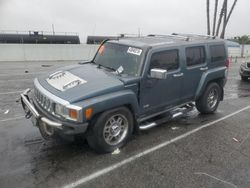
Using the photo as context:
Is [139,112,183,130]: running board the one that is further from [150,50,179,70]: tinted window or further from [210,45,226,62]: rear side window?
[210,45,226,62]: rear side window

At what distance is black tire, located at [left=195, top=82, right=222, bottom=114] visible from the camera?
628 cm

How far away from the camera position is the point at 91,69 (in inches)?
195

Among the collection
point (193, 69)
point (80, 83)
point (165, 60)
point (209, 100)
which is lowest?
point (209, 100)

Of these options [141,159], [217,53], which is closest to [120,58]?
[141,159]

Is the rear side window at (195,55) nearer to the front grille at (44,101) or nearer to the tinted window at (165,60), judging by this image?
the tinted window at (165,60)

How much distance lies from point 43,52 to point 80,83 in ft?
63.0

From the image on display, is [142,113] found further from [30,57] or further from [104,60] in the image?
[30,57]

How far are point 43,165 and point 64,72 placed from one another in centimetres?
176

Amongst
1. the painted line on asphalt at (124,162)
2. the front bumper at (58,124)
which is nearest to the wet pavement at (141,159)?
the painted line on asphalt at (124,162)

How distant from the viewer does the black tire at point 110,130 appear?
13.4 feet

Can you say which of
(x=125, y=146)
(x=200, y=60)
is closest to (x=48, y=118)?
(x=125, y=146)

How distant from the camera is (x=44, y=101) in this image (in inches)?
165

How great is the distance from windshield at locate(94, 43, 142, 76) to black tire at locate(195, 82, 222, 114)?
2.37 meters

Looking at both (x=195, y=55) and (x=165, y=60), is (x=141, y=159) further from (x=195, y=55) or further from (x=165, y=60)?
(x=195, y=55)
